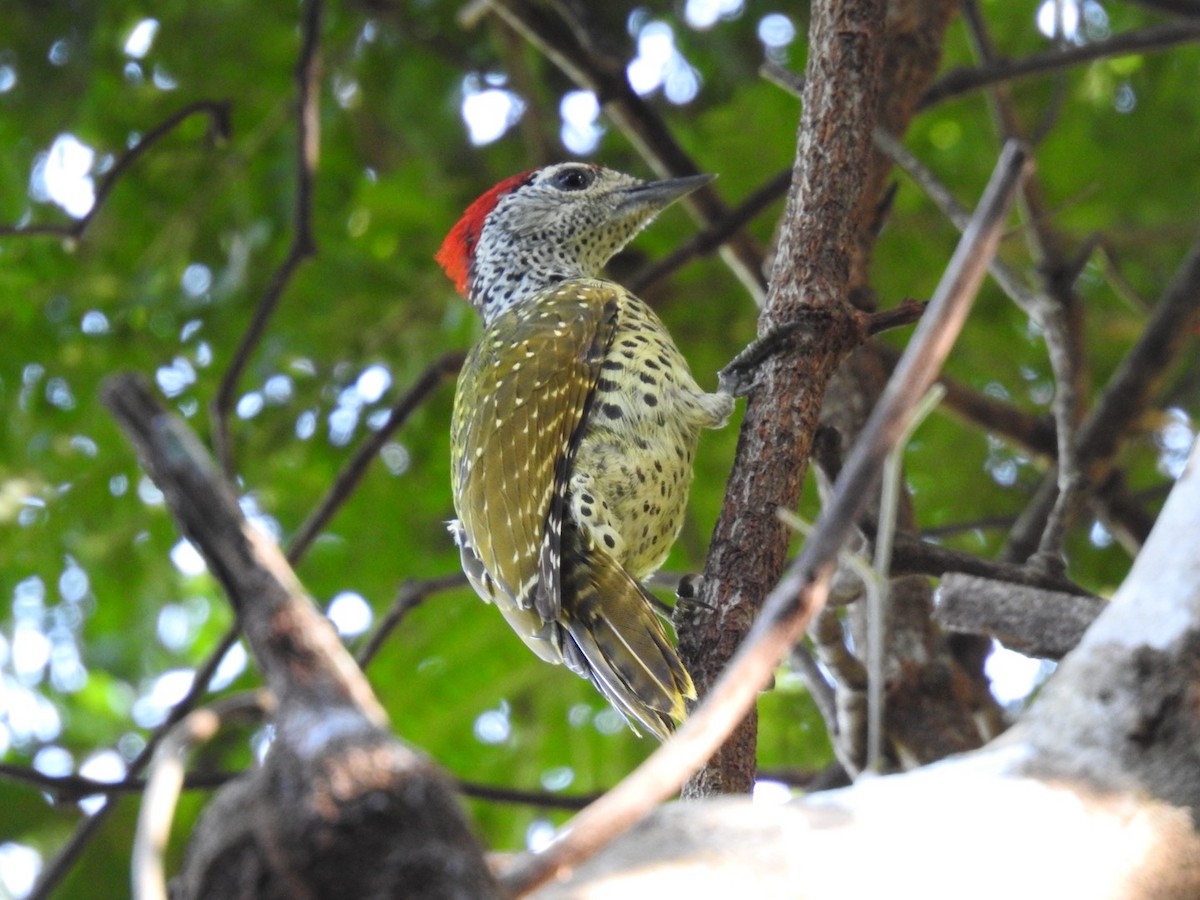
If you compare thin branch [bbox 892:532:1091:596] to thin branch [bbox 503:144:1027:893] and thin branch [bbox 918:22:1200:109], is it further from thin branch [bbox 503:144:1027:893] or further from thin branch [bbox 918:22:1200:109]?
thin branch [bbox 918:22:1200:109]

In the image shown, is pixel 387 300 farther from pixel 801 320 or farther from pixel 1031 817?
pixel 1031 817

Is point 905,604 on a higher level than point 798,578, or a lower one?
lower

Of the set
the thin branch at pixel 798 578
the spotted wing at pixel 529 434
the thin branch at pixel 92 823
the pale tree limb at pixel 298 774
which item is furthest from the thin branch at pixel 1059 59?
the pale tree limb at pixel 298 774

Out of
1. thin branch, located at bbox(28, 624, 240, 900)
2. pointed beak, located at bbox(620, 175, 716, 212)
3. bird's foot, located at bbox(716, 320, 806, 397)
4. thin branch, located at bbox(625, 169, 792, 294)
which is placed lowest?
bird's foot, located at bbox(716, 320, 806, 397)

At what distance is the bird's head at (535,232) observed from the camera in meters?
4.70

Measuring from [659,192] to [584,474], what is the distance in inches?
48.8

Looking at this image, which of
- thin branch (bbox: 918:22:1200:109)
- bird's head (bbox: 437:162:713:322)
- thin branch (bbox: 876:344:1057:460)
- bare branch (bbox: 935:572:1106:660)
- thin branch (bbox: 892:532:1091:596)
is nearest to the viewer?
bare branch (bbox: 935:572:1106:660)

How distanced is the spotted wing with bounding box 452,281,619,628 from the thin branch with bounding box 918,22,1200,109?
1162mm

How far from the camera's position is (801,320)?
8.57 ft

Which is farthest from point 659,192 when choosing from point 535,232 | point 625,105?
point 535,232

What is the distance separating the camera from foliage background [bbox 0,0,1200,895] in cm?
482

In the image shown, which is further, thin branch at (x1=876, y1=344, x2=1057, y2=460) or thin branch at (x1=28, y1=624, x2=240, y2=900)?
thin branch at (x1=876, y1=344, x2=1057, y2=460)

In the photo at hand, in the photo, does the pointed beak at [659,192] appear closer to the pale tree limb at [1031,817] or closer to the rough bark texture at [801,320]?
the rough bark texture at [801,320]

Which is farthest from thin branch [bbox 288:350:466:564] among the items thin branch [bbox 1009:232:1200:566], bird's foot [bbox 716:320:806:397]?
thin branch [bbox 1009:232:1200:566]
